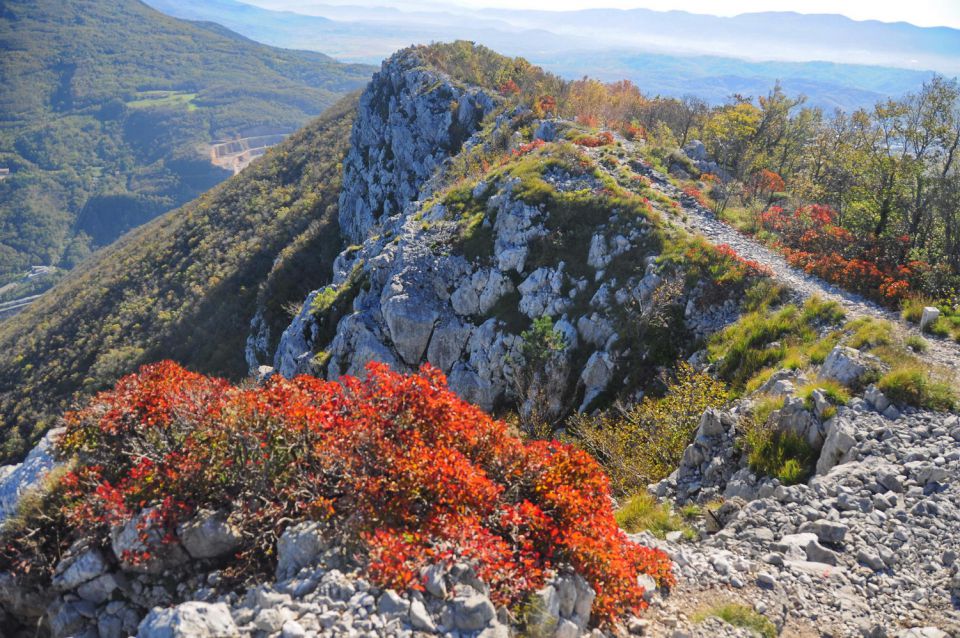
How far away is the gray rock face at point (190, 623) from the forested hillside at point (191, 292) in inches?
1930

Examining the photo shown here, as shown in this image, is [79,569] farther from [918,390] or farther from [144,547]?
[918,390]

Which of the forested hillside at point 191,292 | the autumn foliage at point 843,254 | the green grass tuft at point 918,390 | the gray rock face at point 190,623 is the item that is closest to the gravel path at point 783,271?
the autumn foliage at point 843,254

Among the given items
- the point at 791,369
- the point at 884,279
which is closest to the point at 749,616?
the point at 791,369

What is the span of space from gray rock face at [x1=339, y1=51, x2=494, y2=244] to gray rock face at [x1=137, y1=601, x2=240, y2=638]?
176ft

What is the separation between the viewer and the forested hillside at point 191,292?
2537 inches

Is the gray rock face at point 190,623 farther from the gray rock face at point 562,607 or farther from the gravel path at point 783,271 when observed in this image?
the gravel path at point 783,271

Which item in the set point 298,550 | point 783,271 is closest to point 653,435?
point 783,271

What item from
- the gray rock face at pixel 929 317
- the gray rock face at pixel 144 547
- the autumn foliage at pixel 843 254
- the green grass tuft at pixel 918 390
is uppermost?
the autumn foliage at pixel 843 254

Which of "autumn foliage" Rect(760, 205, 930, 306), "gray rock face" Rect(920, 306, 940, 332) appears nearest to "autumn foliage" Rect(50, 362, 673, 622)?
"gray rock face" Rect(920, 306, 940, 332)

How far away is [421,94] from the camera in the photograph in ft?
210

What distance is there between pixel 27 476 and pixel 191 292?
234ft

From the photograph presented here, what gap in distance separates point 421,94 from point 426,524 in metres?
65.4

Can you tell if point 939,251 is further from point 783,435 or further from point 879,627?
point 879,627

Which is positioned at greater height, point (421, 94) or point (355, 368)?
point (421, 94)
